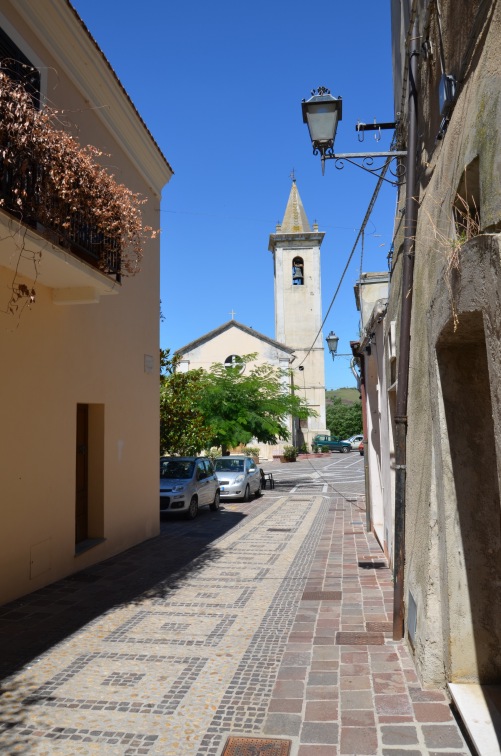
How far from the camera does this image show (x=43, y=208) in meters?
6.07

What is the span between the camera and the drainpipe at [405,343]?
18.0 feet

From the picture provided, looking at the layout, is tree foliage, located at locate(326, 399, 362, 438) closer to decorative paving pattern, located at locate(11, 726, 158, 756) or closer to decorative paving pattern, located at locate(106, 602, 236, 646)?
decorative paving pattern, located at locate(106, 602, 236, 646)

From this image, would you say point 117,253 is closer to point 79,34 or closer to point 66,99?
point 66,99

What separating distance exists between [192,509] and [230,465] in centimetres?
571

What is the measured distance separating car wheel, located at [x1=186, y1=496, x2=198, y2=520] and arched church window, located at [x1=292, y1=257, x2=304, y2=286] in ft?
117

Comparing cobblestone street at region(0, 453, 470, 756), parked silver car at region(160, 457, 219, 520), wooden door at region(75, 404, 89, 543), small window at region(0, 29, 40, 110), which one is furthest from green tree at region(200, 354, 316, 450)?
small window at region(0, 29, 40, 110)

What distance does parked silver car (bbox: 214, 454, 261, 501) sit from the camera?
19.2 metres

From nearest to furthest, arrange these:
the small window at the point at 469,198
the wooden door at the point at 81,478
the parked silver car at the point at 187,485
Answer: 1. the small window at the point at 469,198
2. the wooden door at the point at 81,478
3. the parked silver car at the point at 187,485

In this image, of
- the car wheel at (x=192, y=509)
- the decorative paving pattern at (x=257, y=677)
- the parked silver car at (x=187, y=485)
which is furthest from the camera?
the car wheel at (x=192, y=509)

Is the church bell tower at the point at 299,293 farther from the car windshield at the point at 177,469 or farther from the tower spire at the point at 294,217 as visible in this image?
the car windshield at the point at 177,469

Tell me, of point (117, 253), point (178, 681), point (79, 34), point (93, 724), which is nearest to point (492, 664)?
point (178, 681)

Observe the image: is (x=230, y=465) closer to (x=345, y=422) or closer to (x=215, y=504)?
(x=215, y=504)

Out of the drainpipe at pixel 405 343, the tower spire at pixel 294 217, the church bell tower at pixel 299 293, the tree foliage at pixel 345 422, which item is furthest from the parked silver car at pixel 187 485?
the tree foliage at pixel 345 422

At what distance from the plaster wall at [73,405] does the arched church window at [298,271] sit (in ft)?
123
